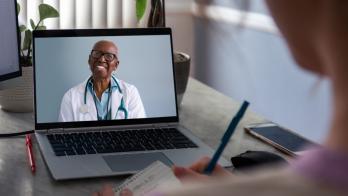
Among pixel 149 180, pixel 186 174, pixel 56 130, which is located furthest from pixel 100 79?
pixel 186 174

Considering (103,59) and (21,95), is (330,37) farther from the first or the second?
(21,95)

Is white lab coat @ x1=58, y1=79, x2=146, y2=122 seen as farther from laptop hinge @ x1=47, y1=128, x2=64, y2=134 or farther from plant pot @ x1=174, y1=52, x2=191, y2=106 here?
plant pot @ x1=174, y1=52, x2=191, y2=106

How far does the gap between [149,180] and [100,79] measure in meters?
0.41

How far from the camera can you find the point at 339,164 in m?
0.37

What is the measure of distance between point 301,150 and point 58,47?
58cm

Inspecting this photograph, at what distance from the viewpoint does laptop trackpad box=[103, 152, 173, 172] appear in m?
1.18

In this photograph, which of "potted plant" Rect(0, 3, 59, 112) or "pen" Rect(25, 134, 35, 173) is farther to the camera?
"potted plant" Rect(0, 3, 59, 112)

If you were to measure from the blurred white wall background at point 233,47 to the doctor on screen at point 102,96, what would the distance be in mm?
1108

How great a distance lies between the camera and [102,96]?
139 centimetres

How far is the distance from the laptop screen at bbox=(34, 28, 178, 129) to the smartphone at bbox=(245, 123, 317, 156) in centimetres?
19

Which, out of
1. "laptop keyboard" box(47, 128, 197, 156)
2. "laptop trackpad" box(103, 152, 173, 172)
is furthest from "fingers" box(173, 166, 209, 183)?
"laptop keyboard" box(47, 128, 197, 156)

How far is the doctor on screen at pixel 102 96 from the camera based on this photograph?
1.38 meters

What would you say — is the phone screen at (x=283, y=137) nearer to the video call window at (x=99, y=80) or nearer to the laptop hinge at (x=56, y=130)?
the video call window at (x=99, y=80)

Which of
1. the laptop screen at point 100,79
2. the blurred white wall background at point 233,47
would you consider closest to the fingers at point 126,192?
the laptop screen at point 100,79
